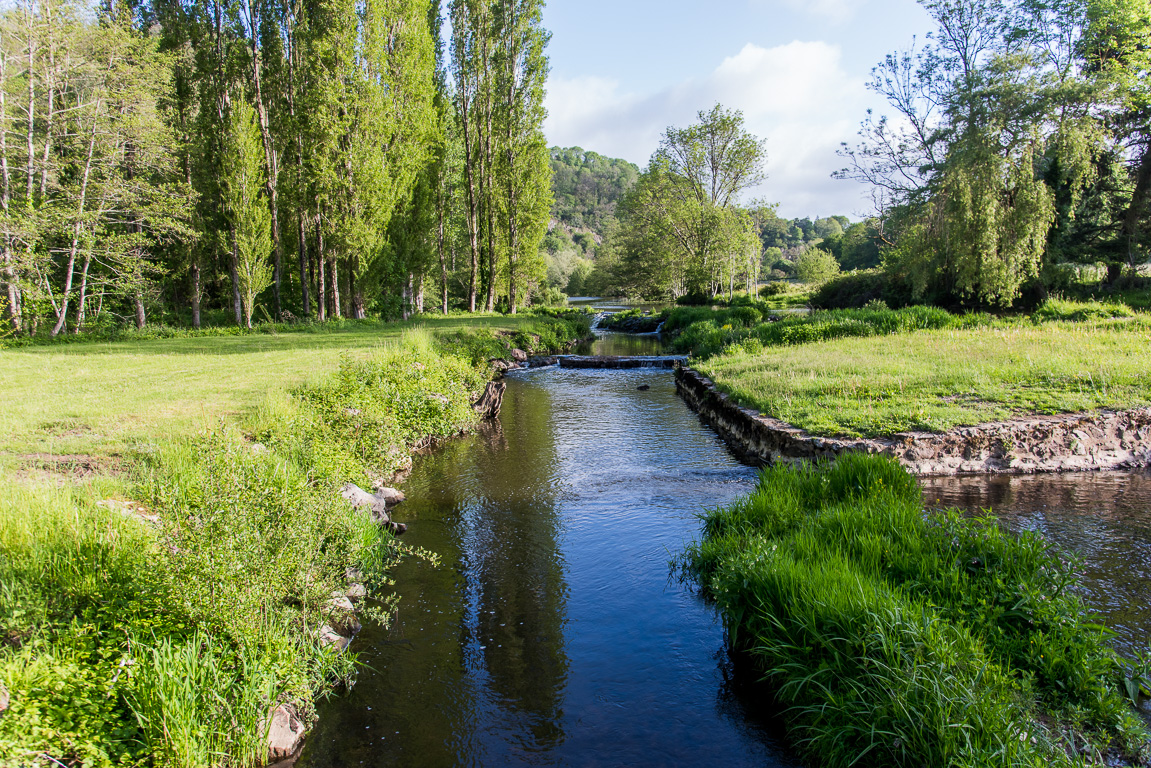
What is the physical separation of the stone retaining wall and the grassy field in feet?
27.1

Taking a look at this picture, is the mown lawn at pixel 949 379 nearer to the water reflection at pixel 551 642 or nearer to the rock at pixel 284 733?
the water reflection at pixel 551 642

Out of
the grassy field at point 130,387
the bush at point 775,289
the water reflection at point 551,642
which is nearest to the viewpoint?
the water reflection at point 551,642

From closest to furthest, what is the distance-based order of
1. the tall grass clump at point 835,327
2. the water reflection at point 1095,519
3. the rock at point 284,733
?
the rock at point 284,733, the water reflection at point 1095,519, the tall grass clump at point 835,327

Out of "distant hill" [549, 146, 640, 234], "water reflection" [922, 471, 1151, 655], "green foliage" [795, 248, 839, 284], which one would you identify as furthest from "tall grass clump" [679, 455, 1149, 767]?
"distant hill" [549, 146, 640, 234]

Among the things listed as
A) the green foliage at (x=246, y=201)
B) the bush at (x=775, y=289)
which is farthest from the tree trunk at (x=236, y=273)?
the bush at (x=775, y=289)

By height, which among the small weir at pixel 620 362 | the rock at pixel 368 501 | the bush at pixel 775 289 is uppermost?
the bush at pixel 775 289

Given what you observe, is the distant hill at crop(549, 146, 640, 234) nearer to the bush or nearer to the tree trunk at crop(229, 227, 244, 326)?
the bush

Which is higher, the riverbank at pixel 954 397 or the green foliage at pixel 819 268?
the green foliage at pixel 819 268

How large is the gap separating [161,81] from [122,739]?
79.2ft

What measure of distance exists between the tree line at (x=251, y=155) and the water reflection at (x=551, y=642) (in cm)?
1737

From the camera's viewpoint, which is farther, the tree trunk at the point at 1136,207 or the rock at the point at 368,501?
the tree trunk at the point at 1136,207

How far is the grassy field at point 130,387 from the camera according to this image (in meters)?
6.63

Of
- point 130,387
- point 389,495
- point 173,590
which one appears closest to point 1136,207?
point 389,495

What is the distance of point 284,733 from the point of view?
11.8 ft
